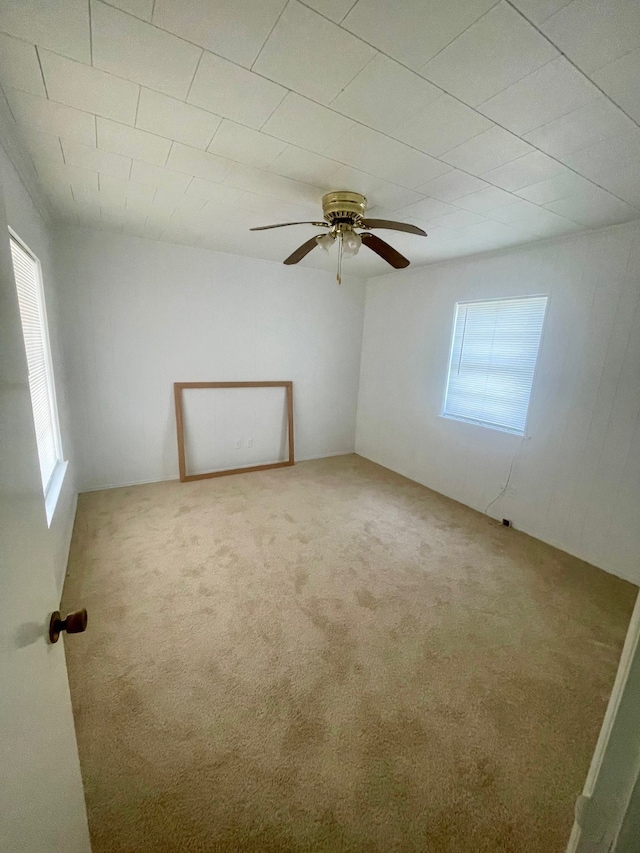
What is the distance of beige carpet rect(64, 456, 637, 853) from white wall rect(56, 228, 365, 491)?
95cm

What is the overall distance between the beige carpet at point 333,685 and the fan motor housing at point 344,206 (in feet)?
7.48

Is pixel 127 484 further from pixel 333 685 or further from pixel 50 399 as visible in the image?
pixel 333 685

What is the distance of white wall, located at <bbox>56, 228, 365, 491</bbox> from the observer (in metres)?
3.11

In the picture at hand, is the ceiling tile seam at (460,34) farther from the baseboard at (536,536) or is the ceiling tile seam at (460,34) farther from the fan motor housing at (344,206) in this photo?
the baseboard at (536,536)

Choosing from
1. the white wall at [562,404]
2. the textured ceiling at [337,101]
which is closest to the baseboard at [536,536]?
the white wall at [562,404]

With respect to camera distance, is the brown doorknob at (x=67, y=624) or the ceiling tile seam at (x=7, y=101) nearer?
the brown doorknob at (x=67, y=624)

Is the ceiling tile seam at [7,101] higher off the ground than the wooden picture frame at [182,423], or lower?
higher

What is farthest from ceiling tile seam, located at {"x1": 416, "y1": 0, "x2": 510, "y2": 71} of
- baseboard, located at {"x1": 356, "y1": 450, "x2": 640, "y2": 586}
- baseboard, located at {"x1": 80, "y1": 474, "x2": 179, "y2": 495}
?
baseboard, located at {"x1": 80, "y1": 474, "x2": 179, "y2": 495}

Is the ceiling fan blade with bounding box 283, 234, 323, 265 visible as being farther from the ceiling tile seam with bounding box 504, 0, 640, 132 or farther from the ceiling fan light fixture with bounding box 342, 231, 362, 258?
the ceiling tile seam with bounding box 504, 0, 640, 132

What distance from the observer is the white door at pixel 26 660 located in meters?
0.54

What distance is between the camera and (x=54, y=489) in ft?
7.07

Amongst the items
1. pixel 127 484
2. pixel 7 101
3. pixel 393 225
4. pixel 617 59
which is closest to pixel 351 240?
pixel 393 225

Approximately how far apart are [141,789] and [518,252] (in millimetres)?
3951

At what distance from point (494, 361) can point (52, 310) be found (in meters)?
3.77
